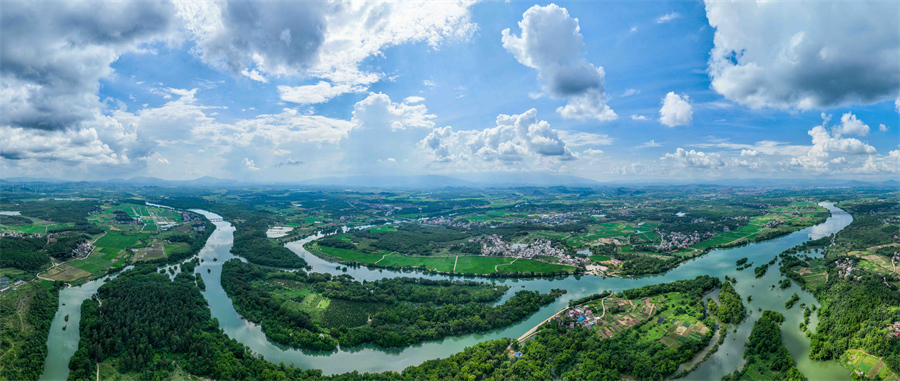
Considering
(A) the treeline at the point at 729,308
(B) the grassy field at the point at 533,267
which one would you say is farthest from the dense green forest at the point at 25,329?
(A) the treeline at the point at 729,308

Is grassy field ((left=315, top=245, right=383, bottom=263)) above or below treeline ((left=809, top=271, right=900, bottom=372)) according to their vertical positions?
below

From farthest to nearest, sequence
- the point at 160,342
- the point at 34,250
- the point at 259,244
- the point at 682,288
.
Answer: the point at 259,244, the point at 34,250, the point at 682,288, the point at 160,342

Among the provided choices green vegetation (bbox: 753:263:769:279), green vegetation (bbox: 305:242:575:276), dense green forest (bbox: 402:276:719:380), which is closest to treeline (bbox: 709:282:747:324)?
dense green forest (bbox: 402:276:719:380)

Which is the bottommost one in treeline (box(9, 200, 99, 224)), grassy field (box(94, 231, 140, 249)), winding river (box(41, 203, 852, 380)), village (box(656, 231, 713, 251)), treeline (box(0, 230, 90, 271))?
winding river (box(41, 203, 852, 380))

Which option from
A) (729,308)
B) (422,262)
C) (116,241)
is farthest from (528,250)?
(116,241)

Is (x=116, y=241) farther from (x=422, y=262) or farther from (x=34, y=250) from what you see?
(x=422, y=262)

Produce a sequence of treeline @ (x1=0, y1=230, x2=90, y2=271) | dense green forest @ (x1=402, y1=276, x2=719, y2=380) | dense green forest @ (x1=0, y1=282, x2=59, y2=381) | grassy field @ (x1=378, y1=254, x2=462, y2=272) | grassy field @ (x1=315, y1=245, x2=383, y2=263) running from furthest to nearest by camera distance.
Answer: grassy field @ (x1=315, y1=245, x2=383, y2=263) → grassy field @ (x1=378, y1=254, x2=462, y2=272) → treeline @ (x1=0, y1=230, x2=90, y2=271) → dense green forest @ (x1=0, y1=282, x2=59, y2=381) → dense green forest @ (x1=402, y1=276, x2=719, y2=380)

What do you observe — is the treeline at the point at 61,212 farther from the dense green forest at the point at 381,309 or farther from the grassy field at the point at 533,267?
the grassy field at the point at 533,267

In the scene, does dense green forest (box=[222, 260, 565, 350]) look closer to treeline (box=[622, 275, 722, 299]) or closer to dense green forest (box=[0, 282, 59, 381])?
treeline (box=[622, 275, 722, 299])
